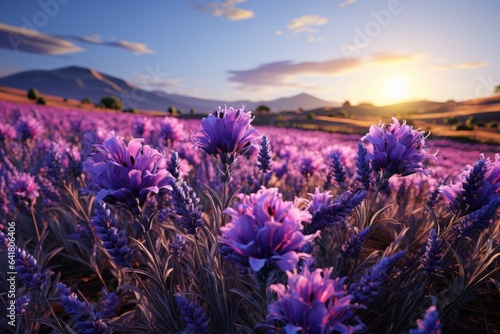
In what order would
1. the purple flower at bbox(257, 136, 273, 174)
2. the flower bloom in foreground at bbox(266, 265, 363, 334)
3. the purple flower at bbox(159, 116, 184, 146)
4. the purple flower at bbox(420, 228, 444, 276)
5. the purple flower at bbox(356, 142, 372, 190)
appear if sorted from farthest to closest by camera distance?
the purple flower at bbox(159, 116, 184, 146)
the purple flower at bbox(257, 136, 273, 174)
the purple flower at bbox(356, 142, 372, 190)
the purple flower at bbox(420, 228, 444, 276)
the flower bloom in foreground at bbox(266, 265, 363, 334)

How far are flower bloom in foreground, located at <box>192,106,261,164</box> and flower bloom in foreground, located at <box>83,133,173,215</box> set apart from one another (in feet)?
1.63

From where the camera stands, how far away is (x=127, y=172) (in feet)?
4.76

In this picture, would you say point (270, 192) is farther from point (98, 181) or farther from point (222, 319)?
point (222, 319)

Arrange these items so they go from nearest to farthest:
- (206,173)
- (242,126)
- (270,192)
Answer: (270,192), (242,126), (206,173)

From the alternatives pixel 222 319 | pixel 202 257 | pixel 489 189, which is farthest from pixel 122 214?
Answer: pixel 489 189

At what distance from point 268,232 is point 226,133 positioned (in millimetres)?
996

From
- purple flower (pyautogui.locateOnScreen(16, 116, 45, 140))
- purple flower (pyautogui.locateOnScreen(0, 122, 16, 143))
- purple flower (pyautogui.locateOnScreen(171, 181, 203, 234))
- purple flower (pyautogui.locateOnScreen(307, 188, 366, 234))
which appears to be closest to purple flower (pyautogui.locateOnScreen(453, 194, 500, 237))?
purple flower (pyautogui.locateOnScreen(307, 188, 366, 234))

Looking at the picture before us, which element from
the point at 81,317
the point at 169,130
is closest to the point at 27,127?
the point at 169,130

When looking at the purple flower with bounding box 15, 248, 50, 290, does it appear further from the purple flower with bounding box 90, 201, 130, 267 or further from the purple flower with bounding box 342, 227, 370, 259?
the purple flower with bounding box 342, 227, 370, 259

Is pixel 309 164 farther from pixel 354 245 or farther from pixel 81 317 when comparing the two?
pixel 81 317

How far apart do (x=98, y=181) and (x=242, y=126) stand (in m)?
0.89

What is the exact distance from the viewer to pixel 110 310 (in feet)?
6.86

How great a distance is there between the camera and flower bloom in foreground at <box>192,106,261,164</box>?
1.96m

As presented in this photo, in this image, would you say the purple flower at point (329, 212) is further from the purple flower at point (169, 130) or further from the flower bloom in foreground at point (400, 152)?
the purple flower at point (169, 130)
